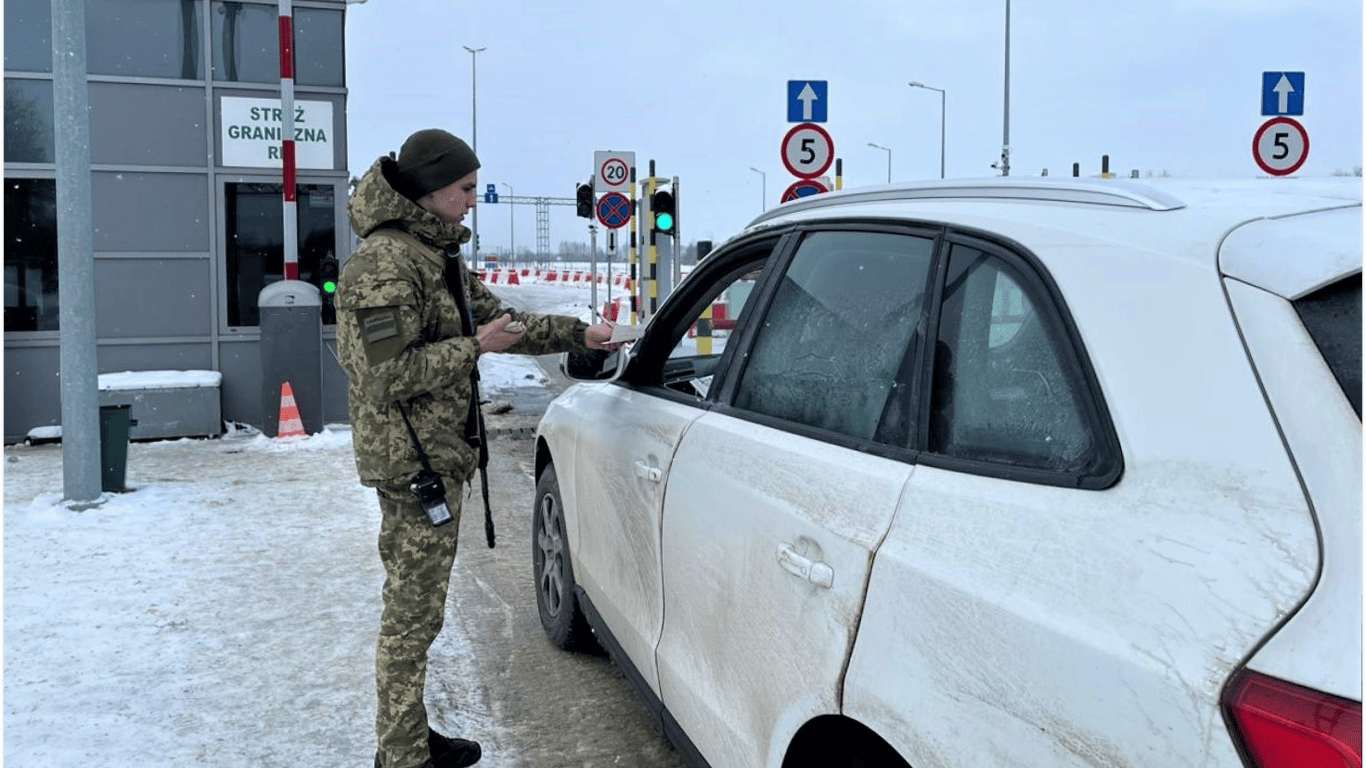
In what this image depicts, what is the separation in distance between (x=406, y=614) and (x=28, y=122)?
8.22m

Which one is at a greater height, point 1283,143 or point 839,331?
point 1283,143

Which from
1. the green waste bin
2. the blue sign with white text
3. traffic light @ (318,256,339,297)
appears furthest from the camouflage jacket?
the blue sign with white text

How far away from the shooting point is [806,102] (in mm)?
12055

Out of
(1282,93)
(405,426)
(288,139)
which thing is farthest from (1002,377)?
(1282,93)

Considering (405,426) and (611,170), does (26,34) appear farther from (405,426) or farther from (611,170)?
(611,170)

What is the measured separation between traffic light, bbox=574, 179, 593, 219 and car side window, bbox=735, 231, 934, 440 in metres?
16.7

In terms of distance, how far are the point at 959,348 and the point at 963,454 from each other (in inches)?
8.7

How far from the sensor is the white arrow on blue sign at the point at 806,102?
1201cm

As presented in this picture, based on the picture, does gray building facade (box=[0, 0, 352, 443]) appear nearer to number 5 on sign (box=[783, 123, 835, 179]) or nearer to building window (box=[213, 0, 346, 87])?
building window (box=[213, 0, 346, 87])

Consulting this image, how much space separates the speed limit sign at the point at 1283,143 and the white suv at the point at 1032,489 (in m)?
11.1

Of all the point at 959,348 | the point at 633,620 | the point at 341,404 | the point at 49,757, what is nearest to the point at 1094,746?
the point at 959,348

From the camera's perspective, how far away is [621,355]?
12.1 feet

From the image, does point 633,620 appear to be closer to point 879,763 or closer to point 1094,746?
point 879,763

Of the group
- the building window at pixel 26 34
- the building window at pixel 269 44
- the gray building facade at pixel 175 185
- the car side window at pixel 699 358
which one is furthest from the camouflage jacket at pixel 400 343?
the building window at pixel 26 34
